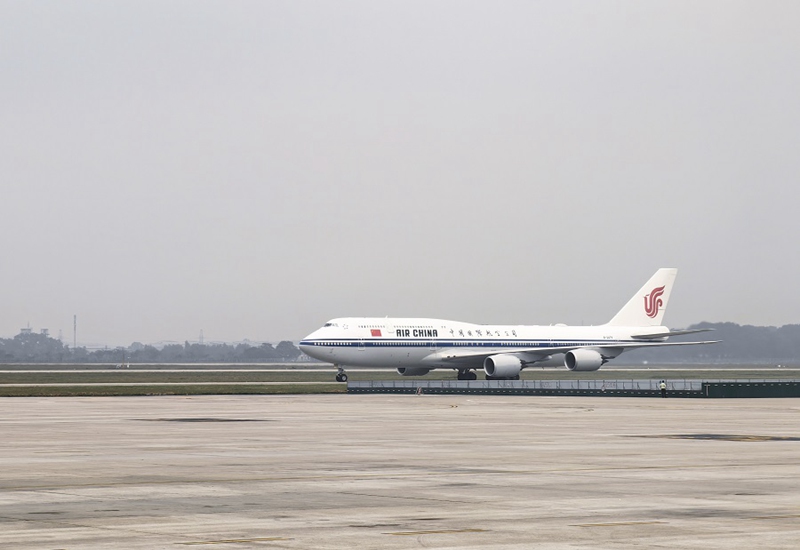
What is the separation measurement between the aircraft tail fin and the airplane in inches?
116

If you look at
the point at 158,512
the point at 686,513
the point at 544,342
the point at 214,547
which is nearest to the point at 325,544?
the point at 214,547

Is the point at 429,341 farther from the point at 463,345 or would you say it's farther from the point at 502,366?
the point at 502,366

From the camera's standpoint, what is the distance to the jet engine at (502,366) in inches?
3627

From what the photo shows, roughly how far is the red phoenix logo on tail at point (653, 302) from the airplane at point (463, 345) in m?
4.41

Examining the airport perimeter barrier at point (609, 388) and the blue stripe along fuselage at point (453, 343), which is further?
the blue stripe along fuselage at point (453, 343)

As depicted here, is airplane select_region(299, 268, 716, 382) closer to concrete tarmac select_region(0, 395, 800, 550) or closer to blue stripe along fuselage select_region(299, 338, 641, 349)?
blue stripe along fuselage select_region(299, 338, 641, 349)

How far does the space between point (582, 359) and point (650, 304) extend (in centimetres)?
1818

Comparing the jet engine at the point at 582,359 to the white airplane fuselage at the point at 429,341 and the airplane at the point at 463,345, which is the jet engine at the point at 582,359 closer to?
the airplane at the point at 463,345

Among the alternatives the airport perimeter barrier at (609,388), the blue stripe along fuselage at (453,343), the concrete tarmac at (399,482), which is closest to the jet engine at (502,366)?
the blue stripe along fuselage at (453,343)

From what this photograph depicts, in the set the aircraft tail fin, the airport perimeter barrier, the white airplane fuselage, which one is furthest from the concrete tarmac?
the aircraft tail fin

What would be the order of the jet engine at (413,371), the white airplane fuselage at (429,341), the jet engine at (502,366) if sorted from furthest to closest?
the jet engine at (413,371) < the jet engine at (502,366) < the white airplane fuselage at (429,341)

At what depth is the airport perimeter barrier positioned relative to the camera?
221ft

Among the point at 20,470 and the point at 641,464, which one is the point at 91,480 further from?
the point at 641,464

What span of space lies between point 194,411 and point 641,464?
2833 centimetres
